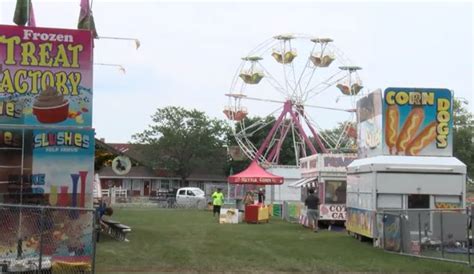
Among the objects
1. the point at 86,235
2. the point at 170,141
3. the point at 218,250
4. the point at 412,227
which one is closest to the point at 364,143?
the point at 412,227

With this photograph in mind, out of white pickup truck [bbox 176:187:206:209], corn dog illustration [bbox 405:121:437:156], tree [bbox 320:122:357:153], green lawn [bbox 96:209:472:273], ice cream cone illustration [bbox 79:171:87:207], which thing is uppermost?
tree [bbox 320:122:357:153]

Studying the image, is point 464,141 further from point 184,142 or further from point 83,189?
point 83,189

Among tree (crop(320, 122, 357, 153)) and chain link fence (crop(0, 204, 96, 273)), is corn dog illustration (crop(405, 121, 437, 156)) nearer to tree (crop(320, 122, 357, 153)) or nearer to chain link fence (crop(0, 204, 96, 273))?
chain link fence (crop(0, 204, 96, 273))

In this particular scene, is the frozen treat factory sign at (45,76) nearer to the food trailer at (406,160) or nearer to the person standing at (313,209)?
the food trailer at (406,160)

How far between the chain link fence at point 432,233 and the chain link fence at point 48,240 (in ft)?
26.6

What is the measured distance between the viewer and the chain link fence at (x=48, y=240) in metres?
12.5

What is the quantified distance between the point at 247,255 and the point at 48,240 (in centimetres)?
562

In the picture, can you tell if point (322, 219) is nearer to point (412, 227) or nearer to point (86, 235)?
point (412, 227)

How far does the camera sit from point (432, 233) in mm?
16828

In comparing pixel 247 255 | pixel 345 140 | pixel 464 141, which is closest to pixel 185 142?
pixel 345 140

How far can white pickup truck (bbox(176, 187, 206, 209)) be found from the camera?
5225cm

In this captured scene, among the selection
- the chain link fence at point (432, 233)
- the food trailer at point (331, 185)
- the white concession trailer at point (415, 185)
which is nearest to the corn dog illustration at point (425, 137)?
the white concession trailer at point (415, 185)

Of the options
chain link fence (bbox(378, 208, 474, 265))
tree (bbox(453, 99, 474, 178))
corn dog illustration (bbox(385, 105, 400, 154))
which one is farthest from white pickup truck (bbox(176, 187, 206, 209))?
chain link fence (bbox(378, 208, 474, 265))

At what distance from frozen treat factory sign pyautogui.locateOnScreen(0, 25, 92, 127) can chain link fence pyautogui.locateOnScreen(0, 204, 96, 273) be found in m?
2.01
